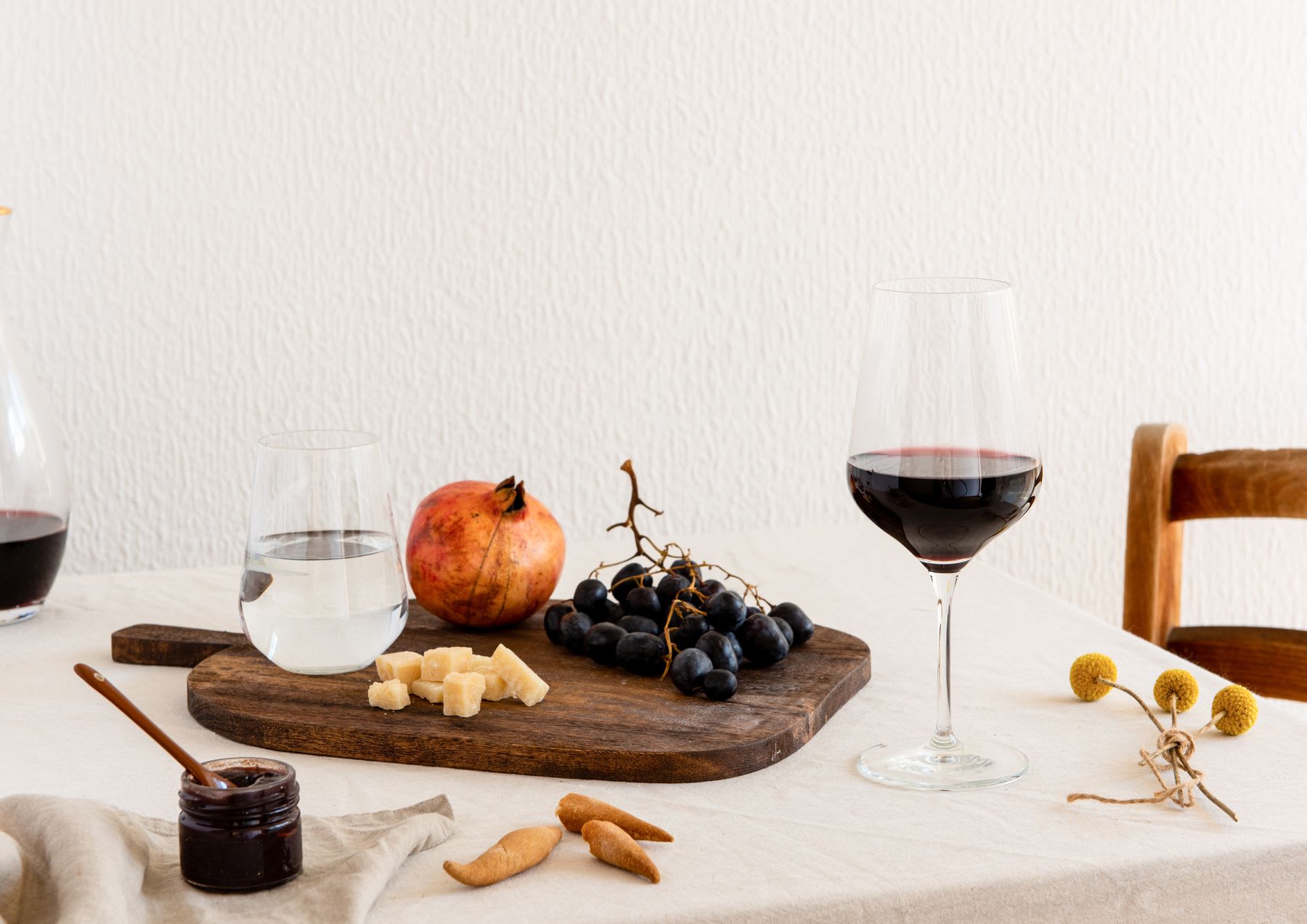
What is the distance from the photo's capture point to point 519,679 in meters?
0.82

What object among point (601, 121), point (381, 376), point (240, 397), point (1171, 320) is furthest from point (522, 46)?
point (1171, 320)

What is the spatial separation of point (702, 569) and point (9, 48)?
112 cm

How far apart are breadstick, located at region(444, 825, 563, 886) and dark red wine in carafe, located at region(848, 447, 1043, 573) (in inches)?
9.7

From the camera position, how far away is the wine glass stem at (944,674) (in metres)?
0.75

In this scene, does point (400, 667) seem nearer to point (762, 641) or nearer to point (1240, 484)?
point (762, 641)

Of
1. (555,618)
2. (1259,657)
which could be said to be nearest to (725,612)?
(555,618)

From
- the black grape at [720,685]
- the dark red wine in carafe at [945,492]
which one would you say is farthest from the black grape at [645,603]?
the dark red wine in carafe at [945,492]

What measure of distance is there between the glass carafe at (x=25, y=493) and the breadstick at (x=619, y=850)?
62cm

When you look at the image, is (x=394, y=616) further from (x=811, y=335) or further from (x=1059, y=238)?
(x=1059, y=238)

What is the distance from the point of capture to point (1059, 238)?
1.96 m

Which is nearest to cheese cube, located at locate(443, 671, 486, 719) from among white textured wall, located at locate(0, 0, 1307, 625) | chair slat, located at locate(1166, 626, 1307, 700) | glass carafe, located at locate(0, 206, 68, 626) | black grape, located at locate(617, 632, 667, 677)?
black grape, located at locate(617, 632, 667, 677)

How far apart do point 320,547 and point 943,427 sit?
380 millimetres

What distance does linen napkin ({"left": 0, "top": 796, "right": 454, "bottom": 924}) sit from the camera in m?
0.58

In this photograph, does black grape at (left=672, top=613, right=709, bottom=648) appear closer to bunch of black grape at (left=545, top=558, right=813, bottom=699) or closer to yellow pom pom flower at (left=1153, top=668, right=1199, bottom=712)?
bunch of black grape at (left=545, top=558, right=813, bottom=699)
